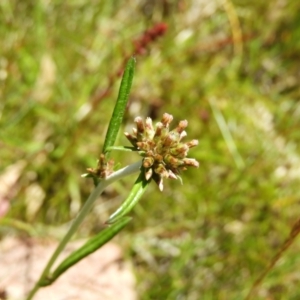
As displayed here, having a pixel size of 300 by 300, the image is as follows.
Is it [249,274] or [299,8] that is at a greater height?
[299,8]

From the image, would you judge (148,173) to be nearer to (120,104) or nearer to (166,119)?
(166,119)

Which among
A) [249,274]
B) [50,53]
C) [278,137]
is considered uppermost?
[50,53]

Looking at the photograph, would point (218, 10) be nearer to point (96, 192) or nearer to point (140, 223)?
point (140, 223)

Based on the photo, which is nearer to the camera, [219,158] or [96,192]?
[96,192]

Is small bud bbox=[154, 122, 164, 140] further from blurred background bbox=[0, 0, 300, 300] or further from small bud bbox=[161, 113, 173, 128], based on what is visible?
blurred background bbox=[0, 0, 300, 300]

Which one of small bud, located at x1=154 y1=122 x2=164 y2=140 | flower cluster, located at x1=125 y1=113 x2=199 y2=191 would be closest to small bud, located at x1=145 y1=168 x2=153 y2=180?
flower cluster, located at x1=125 y1=113 x2=199 y2=191

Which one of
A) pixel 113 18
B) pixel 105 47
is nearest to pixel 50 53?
pixel 105 47
